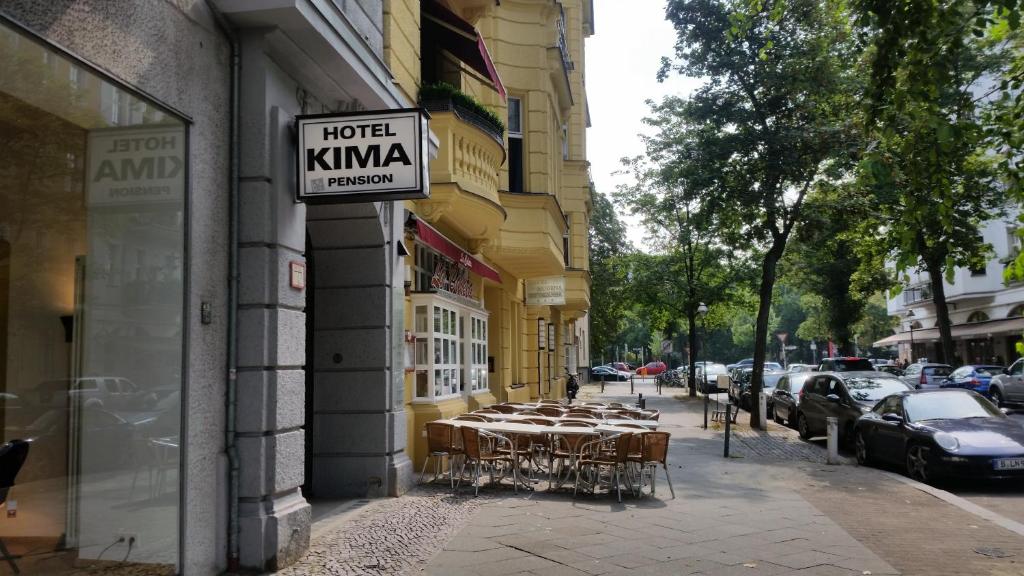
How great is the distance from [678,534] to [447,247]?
5.98 meters

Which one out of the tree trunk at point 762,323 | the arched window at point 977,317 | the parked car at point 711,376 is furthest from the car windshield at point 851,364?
the arched window at point 977,317

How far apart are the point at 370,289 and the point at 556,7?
1001cm

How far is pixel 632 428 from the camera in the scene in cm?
989

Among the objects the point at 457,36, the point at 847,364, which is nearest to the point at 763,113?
the point at 457,36

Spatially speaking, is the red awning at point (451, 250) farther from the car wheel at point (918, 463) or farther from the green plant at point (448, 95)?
the car wheel at point (918, 463)

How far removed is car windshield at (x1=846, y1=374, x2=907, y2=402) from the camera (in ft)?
49.1

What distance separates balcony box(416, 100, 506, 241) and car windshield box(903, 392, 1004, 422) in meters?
7.08

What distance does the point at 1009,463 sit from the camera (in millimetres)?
10234

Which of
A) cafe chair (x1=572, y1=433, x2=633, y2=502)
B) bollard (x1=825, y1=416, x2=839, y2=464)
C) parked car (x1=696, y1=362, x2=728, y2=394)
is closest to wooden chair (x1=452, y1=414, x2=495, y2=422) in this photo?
Result: cafe chair (x1=572, y1=433, x2=633, y2=502)

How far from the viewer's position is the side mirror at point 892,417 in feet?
39.8

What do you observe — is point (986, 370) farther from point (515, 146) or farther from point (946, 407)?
point (515, 146)

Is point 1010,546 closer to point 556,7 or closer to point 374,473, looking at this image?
point 374,473

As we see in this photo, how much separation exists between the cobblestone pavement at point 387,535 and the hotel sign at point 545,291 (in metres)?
12.1

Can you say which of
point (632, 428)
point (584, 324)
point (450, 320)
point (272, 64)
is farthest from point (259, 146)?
point (584, 324)
